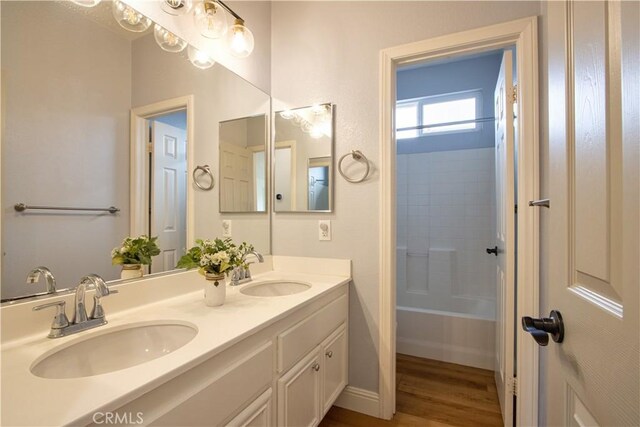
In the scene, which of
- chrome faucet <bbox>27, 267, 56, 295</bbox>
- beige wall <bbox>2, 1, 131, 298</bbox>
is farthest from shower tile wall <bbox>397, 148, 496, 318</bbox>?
Result: chrome faucet <bbox>27, 267, 56, 295</bbox>

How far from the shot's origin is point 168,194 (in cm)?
133

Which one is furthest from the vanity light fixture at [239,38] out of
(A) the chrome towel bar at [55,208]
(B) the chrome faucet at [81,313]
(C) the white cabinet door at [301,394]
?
(C) the white cabinet door at [301,394]

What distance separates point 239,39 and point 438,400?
2386mm

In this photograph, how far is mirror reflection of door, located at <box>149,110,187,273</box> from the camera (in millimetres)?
1270

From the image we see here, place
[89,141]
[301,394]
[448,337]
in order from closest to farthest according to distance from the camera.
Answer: [89,141], [301,394], [448,337]

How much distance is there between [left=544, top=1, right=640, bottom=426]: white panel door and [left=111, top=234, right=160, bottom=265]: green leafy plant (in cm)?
136

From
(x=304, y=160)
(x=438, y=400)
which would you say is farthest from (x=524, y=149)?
(x=438, y=400)

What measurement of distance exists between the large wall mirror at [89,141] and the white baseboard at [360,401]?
4.12ft

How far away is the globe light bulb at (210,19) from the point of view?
4.61 feet

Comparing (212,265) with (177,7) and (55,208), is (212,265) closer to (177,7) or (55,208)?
(55,208)

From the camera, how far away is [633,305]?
1.30 feet

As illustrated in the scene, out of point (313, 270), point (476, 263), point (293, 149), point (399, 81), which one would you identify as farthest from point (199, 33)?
point (476, 263)

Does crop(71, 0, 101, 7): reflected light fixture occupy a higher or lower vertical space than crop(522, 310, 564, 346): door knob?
higher

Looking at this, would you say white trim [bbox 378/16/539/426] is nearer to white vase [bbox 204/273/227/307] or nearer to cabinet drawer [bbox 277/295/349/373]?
cabinet drawer [bbox 277/295/349/373]
